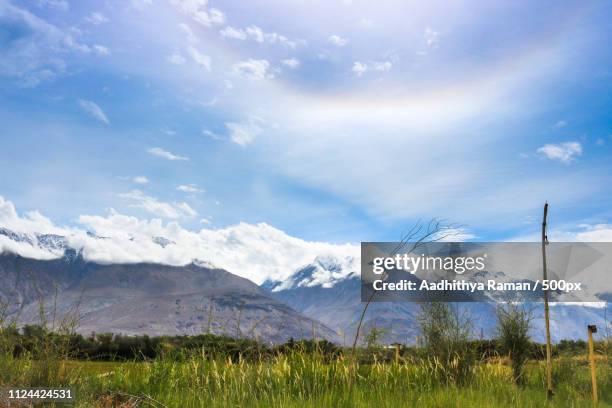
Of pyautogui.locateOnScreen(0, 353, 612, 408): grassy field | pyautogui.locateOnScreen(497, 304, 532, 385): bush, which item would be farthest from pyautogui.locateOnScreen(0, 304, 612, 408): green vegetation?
pyautogui.locateOnScreen(497, 304, 532, 385): bush

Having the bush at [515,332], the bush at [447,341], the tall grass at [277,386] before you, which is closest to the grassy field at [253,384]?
the tall grass at [277,386]

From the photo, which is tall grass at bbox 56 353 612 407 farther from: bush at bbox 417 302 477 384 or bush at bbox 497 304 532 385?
bush at bbox 497 304 532 385

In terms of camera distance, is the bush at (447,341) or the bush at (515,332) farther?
the bush at (515,332)

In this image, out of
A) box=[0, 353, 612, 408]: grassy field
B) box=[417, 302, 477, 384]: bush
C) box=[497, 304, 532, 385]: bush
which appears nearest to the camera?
box=[0, 353, 612, 408]: grassy field

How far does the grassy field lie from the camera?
7438 millimetres

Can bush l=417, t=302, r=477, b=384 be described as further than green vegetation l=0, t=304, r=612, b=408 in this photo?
Yes

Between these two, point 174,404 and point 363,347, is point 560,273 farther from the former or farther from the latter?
point 174,404

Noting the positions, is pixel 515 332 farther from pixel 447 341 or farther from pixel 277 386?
pixel 277 386

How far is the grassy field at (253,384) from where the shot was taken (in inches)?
293

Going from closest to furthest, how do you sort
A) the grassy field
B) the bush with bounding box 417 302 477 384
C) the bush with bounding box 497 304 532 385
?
1. the grassy field
2. the bush with bounding box 417 302 477 384
3. the bush with bounding box 497 304 532 385

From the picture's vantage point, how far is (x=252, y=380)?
835cm

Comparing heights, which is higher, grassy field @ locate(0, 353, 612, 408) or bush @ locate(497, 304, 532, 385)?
bush @ locate(497, 304, 532, 385)

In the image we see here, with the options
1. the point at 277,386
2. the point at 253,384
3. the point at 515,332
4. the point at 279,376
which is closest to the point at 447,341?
the point at 515,332

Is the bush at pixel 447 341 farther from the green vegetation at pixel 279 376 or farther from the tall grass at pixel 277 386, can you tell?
the tall grass at pixel 277 386
